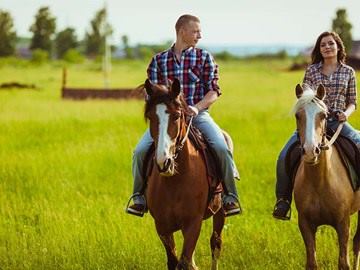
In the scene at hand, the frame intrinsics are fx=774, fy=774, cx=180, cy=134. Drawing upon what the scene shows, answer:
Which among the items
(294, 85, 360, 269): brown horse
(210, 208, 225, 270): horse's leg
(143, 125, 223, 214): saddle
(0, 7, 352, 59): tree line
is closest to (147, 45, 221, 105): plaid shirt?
(143, 125, 223, 214): saddle

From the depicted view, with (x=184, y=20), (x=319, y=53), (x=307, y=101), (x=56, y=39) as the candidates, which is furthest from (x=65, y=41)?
(x=307, y=101)

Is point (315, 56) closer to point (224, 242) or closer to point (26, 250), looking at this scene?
point (224, 242)

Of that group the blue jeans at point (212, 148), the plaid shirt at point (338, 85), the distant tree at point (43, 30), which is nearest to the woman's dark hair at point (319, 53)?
the plaid shirt at point (338, 85)

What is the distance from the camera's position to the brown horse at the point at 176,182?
6582 mm

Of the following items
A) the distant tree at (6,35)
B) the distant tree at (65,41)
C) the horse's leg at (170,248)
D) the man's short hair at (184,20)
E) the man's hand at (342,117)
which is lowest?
the distant tree at (65,41)

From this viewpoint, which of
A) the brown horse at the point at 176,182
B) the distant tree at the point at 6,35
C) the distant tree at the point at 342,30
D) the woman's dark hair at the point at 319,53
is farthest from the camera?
the distant tree at the point at 6,35

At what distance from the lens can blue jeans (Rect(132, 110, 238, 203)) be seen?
7.61m

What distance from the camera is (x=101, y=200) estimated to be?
12.2 m

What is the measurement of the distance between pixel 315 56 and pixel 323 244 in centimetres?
243

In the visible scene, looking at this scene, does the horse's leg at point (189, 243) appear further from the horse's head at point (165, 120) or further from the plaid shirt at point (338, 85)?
the plaid shirt at point (338, 85)

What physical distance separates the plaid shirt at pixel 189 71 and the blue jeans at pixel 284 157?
0.91 meters

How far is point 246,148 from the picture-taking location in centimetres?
1734

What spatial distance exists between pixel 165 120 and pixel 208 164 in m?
1.25

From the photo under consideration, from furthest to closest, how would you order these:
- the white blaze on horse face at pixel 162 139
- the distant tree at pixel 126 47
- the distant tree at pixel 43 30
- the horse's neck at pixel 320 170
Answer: the distant tree at pixel 126 47
the distant tree at pixel 43 30
the horse's neck at pixel 320 170
the white blaze on horse face at pixel 162 139
